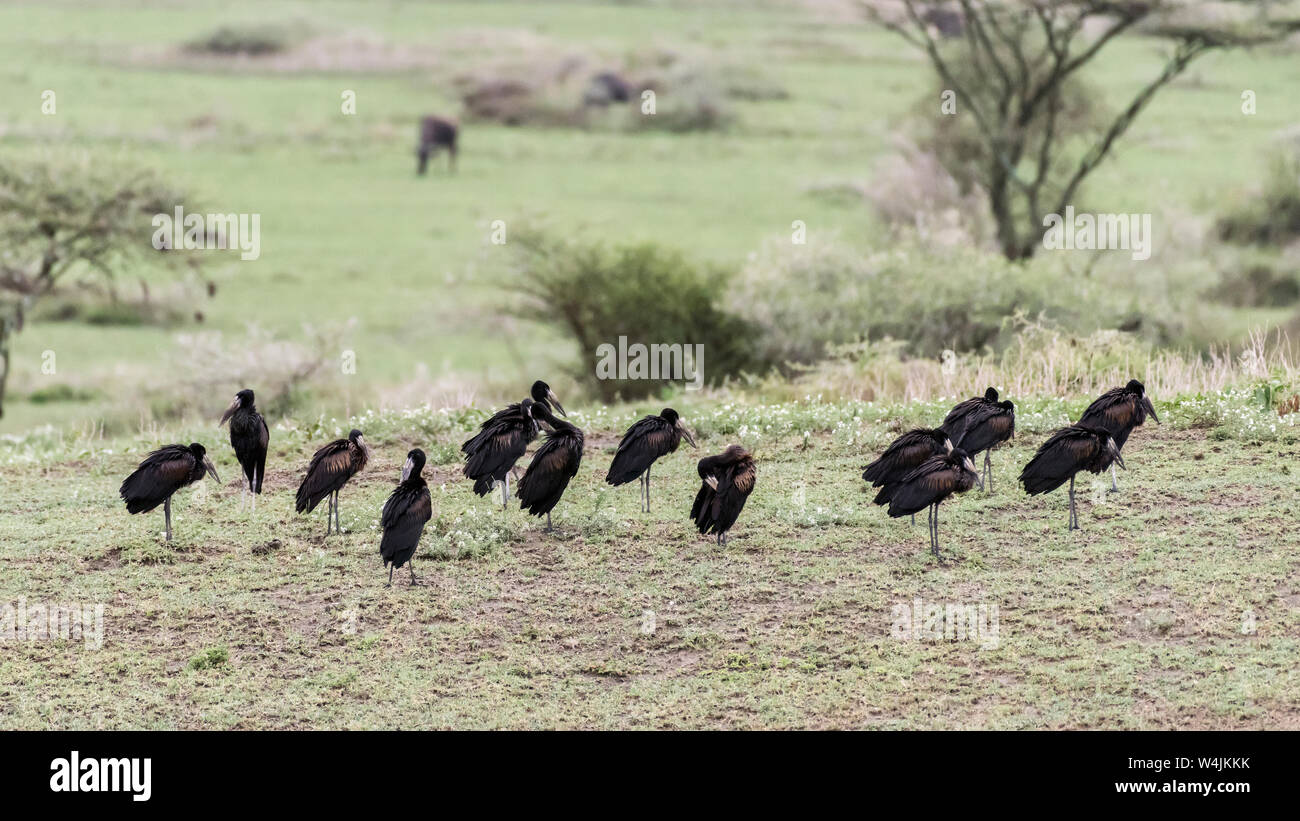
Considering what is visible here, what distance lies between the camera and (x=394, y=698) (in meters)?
12.2

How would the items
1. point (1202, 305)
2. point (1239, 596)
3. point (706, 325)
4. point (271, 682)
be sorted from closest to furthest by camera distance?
1. point (271, 682)
2. point (1239, 596)
3. point (706, 325)
4. point (1202, 305)

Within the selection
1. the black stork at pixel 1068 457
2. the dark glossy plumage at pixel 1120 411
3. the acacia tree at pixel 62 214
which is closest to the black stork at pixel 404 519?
the black stork at pixel 1068 457

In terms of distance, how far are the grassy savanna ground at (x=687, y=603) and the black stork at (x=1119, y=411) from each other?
651mm

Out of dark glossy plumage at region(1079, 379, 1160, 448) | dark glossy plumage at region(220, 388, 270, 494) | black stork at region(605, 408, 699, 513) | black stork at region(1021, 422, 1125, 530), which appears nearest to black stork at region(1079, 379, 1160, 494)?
dark glossy plumage at region(1079, 379, 1160, 448)

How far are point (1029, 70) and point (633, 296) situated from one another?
15.6 meters

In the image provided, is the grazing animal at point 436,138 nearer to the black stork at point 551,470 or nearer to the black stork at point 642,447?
the black stork at point 642,447

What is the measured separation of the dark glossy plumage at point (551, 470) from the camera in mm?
14812

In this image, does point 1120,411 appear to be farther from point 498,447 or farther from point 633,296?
point 633,296

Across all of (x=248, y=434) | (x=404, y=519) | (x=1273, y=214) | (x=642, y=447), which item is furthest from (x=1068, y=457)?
(x=1273, y=214)

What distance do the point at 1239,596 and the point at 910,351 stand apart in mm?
17159

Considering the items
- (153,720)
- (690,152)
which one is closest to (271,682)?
(153,720)

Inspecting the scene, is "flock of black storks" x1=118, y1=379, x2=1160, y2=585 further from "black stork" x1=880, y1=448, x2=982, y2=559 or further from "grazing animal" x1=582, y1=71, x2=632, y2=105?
"grazing animal" x1=582, y1=71, x2=632, y2=105

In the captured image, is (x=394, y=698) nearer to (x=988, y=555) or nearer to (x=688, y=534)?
(x=688, y=534)

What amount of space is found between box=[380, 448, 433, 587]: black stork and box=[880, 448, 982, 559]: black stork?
3.96 metres
